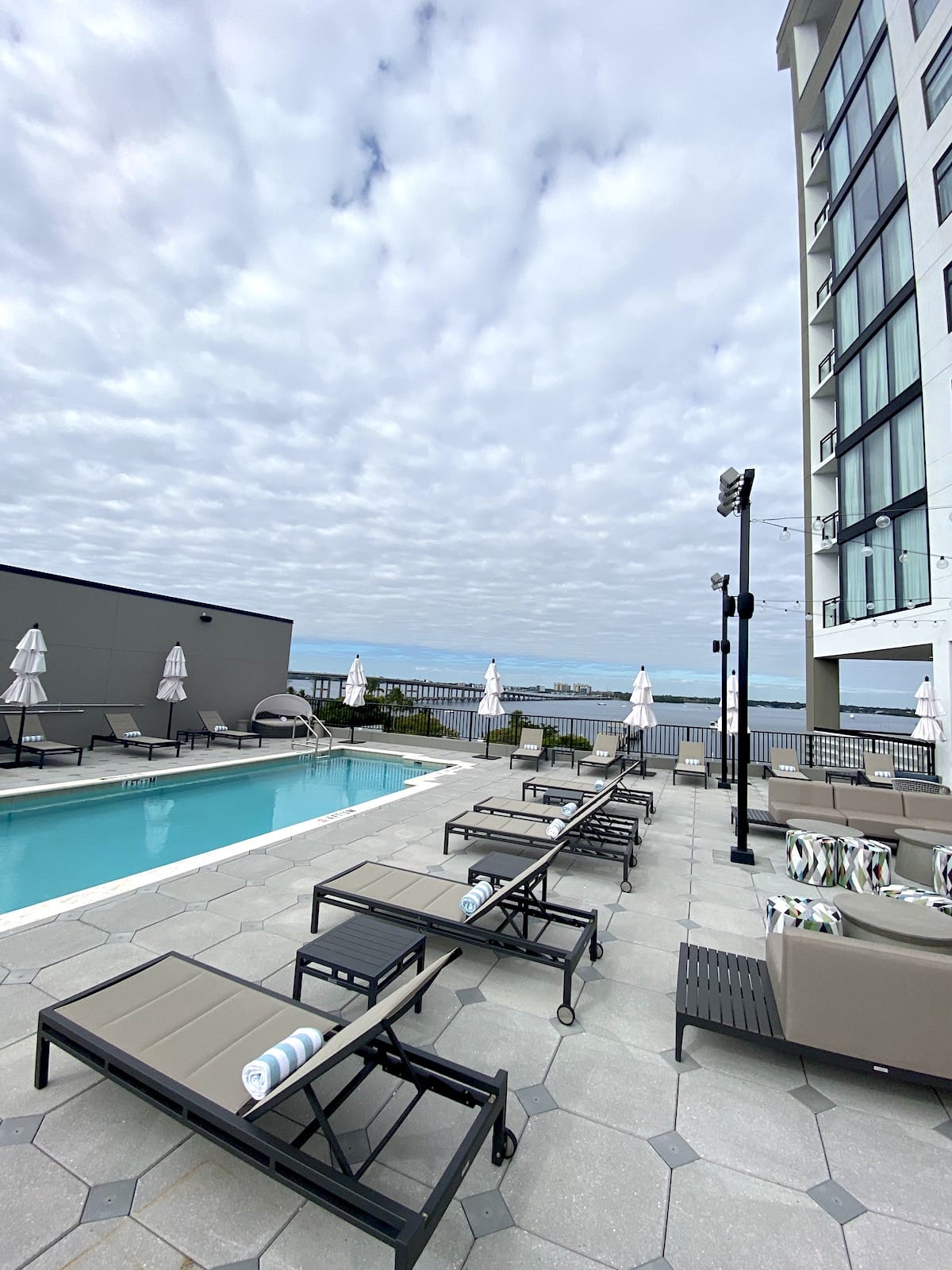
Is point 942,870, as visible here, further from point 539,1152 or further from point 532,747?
point 532,747

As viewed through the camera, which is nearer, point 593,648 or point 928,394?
point 928,394

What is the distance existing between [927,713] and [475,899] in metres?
10.8

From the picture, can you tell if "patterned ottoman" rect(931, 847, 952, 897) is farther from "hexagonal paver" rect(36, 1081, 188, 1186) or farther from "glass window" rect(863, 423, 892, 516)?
"glass window" rect(863, 423, 892, 516)

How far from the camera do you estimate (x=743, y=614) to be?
6.12 metres

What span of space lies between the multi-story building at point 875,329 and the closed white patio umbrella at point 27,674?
14.0 metres

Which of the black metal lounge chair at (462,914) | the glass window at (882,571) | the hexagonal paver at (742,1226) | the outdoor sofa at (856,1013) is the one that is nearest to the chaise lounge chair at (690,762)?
the glass window at (882,571)

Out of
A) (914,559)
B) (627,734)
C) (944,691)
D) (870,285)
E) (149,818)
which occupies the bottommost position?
(149,818)

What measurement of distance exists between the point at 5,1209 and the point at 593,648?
80.5ft

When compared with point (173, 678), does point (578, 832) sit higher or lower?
lower

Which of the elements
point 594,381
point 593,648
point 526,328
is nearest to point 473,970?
point 526,328

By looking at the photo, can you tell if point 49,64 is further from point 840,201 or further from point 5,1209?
point 840,201

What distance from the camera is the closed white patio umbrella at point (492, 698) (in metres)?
12.8

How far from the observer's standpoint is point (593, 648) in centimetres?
2517

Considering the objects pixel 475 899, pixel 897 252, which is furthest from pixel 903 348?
pixel 475 899
